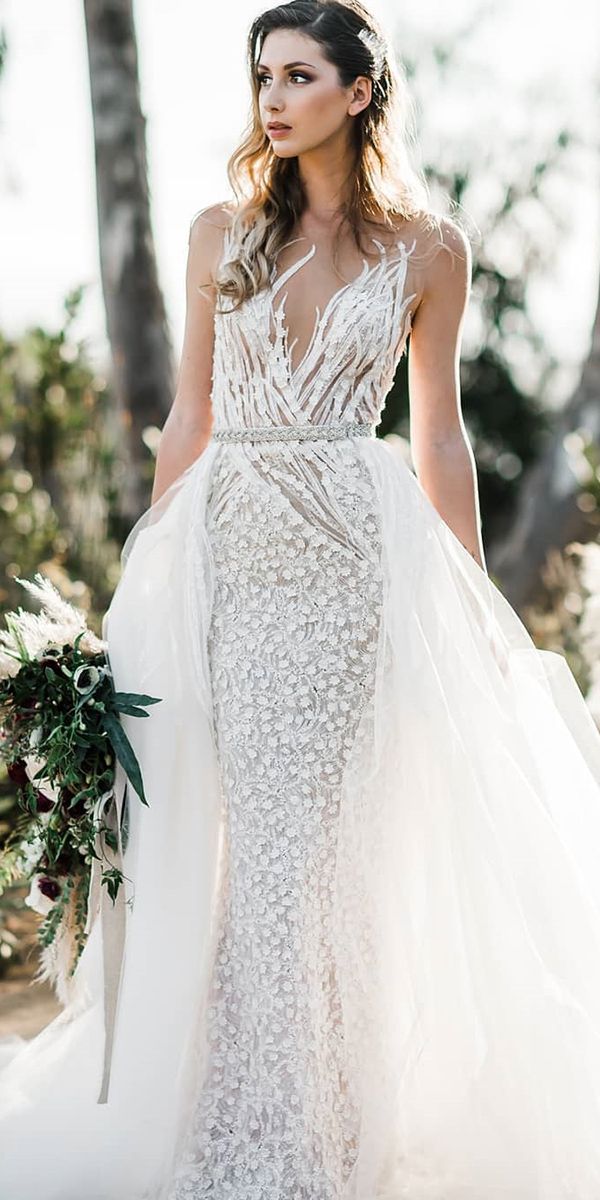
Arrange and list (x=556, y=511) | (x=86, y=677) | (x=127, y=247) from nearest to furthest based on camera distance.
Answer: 1. (x=86, y=677)
2. (x=127, y=247)
3. (x=556, y=511)

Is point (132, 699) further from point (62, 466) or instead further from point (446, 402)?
point (62, 466)

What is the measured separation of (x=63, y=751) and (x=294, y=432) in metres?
0.84

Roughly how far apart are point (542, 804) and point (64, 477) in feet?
14.9

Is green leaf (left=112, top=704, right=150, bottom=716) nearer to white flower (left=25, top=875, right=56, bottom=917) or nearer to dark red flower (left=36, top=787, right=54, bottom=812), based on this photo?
dark red flower (left=36, top=787, right=54, bottom=812)

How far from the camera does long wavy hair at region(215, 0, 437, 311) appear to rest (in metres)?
3.01

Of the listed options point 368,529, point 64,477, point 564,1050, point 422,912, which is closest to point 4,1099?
point 422,912

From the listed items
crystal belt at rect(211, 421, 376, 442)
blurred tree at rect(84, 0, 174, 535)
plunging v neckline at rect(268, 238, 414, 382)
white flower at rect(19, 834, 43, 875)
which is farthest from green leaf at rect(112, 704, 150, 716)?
blurred tree at rect(84, 0, 174, 535)

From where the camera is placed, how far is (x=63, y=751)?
9.25 ft

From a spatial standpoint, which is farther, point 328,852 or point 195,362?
point 195,362

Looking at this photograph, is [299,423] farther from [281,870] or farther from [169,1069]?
[169,1069]

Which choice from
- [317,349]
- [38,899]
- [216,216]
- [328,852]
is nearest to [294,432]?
[317,349]

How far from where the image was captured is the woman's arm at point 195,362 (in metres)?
3.15

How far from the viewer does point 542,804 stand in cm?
295

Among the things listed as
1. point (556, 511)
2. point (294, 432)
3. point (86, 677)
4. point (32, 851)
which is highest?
point (294, 432)
